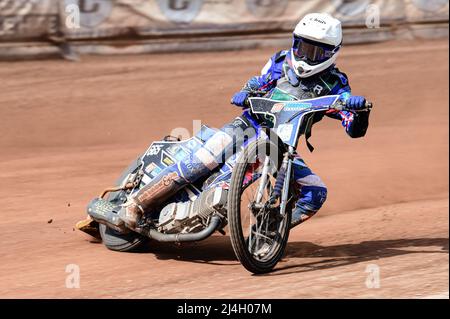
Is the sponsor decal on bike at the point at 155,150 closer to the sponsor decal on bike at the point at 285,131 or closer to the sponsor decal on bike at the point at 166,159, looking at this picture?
the sponsor decal on bike at the point at 166,159

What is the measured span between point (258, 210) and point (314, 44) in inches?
54.4

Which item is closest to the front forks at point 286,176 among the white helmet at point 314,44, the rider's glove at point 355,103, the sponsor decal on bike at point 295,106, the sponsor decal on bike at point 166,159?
the sponsor decal on bike at point 295,106

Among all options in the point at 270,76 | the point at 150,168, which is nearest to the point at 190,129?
the point at 270,76

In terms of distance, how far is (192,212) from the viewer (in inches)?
253

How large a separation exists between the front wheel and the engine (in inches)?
6.9

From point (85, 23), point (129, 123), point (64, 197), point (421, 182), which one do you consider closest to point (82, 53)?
point (85, 23)

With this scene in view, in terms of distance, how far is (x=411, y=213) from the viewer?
373 inches

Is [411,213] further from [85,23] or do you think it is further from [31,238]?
[85,23]

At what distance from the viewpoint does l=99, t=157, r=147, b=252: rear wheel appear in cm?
685

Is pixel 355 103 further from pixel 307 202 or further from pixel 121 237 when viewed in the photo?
pixel 121 237

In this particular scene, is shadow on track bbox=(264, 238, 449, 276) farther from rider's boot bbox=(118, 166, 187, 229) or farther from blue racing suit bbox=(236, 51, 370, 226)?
rider's boot bbox=(118, 166, 187, 229)

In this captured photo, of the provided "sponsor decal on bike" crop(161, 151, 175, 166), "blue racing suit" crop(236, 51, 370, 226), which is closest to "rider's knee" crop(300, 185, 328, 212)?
"blue racing suit" crop(236, 51, 370, 226)

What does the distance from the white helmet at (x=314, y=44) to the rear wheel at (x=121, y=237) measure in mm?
1517

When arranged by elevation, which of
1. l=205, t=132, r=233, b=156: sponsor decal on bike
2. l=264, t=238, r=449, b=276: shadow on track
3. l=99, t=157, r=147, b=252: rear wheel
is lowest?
l=264, t=238, r=449, b=276: shadow on track
